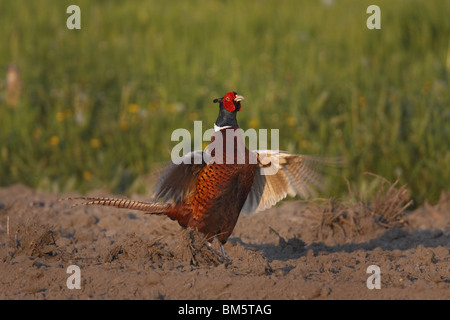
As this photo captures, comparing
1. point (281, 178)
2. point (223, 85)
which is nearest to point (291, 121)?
point (223, 85)

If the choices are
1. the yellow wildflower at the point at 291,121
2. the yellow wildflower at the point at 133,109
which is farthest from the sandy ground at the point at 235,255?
the yellow wildflower at the point at 133,109

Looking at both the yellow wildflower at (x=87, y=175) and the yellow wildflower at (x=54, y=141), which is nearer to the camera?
the yellow wildflower at (x=87, y=175)

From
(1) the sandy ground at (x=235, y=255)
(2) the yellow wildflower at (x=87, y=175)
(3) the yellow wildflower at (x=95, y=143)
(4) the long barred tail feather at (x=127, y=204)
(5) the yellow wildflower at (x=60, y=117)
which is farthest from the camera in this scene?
(5) the yellow wildflower at (x=60, y=117)

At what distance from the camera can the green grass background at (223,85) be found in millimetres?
6582

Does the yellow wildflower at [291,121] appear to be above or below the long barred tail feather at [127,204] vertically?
above

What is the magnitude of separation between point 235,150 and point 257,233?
1278mm

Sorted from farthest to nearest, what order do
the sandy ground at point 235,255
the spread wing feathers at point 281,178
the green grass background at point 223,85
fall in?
the green grass background at point 223,85 → the spread wing feathers at point 281,178 → the sandy ground at point 235,255

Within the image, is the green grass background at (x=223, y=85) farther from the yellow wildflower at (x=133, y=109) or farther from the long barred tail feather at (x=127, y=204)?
the long barred tail feather at (x=127, y=204)

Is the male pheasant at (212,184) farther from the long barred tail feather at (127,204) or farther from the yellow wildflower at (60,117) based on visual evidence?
the yellow wildflower at (60,117)

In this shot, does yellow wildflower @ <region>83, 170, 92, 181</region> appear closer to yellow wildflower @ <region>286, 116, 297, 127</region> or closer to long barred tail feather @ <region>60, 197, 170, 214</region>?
yellow wildflower @ <region>286, 116, 297, 127</region>

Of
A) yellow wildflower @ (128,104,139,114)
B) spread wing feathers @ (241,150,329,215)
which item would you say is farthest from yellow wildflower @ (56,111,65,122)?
spread wing feathers @ (241,150,329,215)

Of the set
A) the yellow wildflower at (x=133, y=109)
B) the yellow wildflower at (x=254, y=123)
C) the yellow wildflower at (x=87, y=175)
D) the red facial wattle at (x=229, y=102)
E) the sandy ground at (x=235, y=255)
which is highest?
the red facial wattle at (x=229, y=102)

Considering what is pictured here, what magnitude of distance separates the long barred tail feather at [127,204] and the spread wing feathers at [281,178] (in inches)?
28.9

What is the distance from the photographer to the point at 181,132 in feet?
23.0
